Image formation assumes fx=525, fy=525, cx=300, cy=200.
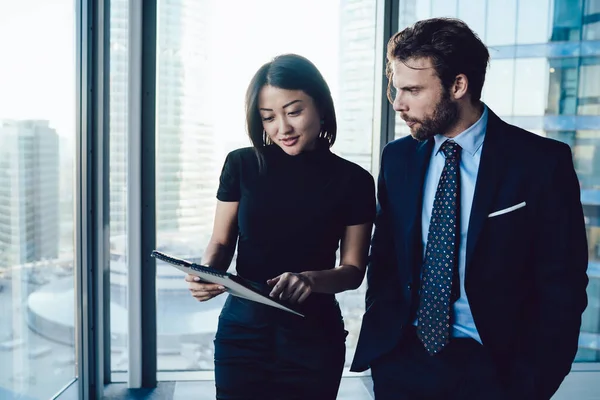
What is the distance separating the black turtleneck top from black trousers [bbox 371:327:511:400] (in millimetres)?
283

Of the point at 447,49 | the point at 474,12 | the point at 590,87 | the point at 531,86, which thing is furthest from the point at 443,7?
the point at 447,49

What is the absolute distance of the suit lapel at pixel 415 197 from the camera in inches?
48.0

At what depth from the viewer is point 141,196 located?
2693 mm

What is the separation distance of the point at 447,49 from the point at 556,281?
57 centimetres

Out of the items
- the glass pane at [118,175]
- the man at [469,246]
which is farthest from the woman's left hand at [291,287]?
the glass pane at [118,175]

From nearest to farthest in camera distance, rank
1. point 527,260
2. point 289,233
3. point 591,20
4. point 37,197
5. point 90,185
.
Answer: point 527,260 → point 289,233 → point 37,197 → point 90,185 → point 591,20

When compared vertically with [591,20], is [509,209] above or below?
below

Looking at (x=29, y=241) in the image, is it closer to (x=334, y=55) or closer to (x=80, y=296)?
(x=80, y=296)

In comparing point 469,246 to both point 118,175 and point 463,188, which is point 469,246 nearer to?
point 463,188

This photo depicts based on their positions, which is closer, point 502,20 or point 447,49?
point 447,49

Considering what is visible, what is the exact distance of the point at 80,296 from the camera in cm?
236

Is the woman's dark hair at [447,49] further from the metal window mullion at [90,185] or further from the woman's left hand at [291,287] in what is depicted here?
the metal window mullion at [90,185]

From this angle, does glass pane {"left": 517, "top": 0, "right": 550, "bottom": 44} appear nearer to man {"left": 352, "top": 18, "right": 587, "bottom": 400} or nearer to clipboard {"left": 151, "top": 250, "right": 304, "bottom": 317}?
man {"left": 352, "top": 18, "right": 587, "bottom": 400}

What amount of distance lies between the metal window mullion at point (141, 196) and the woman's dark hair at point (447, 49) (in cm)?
170
